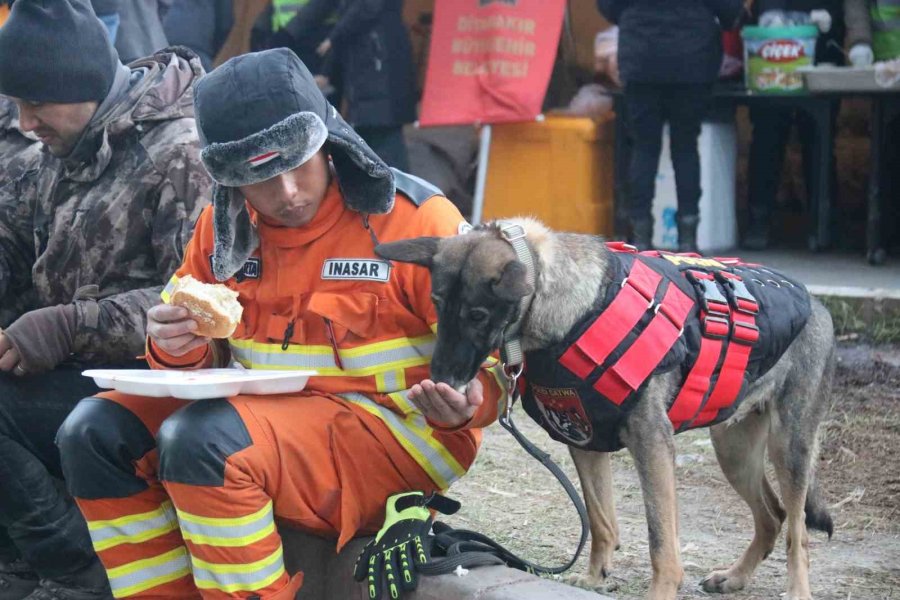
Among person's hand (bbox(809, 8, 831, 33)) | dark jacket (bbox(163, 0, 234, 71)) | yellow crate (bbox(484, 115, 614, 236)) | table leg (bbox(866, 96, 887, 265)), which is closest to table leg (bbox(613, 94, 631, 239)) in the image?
yellow crate (bbox(484, 115, 614, 236))

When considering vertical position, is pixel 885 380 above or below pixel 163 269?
below

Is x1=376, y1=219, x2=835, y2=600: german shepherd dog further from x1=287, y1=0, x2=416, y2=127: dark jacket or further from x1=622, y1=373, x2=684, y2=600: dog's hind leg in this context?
x1=287, y1=0, x2=416, y2=127: dark jacket

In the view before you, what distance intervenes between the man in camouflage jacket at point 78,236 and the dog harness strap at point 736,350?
1628 mm

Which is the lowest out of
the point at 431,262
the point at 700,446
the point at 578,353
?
the point at 700,446

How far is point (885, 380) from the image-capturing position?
6.08 metres

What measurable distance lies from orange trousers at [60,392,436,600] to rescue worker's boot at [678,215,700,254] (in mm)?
4798

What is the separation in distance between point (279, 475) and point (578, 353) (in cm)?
83

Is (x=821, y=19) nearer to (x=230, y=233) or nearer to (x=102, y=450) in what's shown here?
(x=230, y=233)

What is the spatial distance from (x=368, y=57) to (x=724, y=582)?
5495mm

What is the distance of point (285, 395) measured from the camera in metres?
3.35

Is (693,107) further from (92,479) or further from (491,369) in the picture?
(92,479)

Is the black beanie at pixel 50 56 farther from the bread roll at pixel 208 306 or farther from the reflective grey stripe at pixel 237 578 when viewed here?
the reflective grey stripe at pixel 237 578

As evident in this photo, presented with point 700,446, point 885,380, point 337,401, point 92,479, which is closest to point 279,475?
point 337,401

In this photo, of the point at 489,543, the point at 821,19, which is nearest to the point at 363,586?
the point at 489,543
